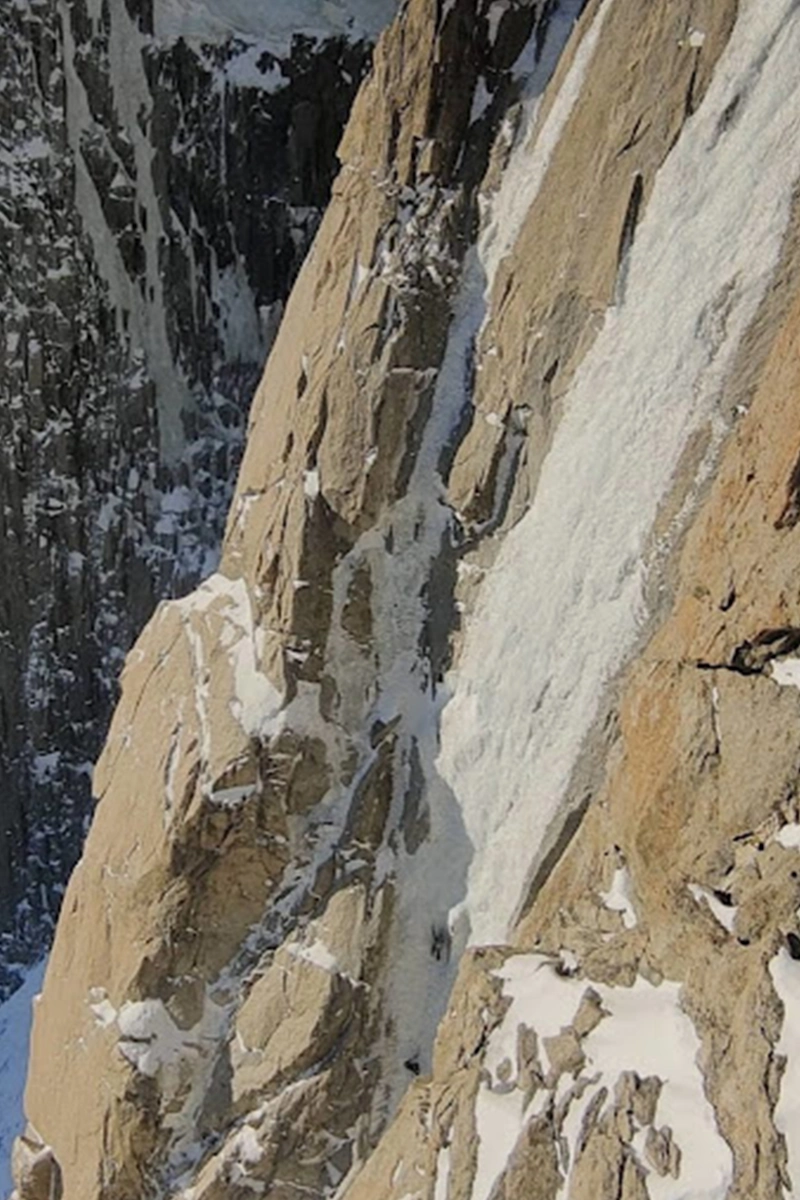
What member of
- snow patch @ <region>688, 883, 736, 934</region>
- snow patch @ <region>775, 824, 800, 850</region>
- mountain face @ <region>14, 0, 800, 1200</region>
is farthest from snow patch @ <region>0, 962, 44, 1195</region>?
snow patch @ <region>775, 824, 800, 850</region>

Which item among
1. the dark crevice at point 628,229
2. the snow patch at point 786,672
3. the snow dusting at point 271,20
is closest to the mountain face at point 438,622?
the dark crevice at point 628,229

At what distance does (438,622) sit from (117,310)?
13.8 metres

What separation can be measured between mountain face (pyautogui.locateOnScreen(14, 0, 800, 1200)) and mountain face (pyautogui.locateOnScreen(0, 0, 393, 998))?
30.7 ft

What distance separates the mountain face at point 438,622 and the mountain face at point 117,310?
9.37m

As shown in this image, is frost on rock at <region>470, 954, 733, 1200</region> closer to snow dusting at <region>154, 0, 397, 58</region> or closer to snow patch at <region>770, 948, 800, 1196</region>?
snow patch at <region>770, 948, 800, 1196</region>

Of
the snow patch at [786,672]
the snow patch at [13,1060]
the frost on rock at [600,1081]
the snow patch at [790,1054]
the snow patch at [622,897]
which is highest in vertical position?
the snow patch at [786,672]

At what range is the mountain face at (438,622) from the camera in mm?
10977

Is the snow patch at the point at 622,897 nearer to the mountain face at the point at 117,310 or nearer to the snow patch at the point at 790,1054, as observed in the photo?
the snow patch at the point at 790,1054

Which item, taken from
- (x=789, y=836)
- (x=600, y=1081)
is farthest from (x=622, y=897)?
(x=789, y=836)

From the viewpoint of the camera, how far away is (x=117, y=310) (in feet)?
79.9

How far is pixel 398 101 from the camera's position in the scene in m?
14.0

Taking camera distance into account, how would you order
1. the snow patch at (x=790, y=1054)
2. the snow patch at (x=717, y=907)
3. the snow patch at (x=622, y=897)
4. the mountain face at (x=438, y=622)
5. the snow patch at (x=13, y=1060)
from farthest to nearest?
the snow patch at (x=13, y=1060)
the mountain face at (x=438, y=622)
the snow patch at (x=622, y=897)
the snow patch at (x=717, y=907)
the snow patch at (x=790, y=1054)

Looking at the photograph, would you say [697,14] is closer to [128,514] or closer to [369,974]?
[369,974]

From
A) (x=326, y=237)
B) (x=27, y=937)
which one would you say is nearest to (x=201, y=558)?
(x=27, y=937)
